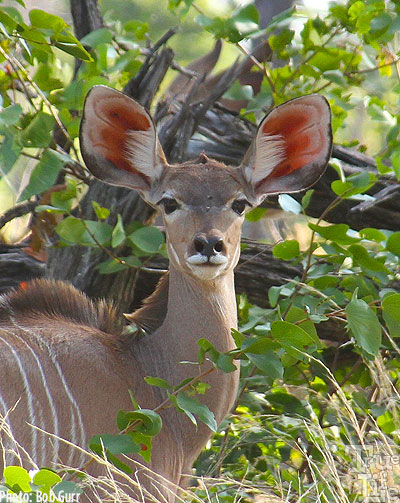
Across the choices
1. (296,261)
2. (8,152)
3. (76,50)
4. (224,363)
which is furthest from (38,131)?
(224,363)

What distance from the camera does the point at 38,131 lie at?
9.62ft

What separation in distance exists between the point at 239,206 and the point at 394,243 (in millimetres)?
661

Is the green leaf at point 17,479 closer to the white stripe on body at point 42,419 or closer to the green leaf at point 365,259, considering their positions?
the white stripe on body at point 42,419

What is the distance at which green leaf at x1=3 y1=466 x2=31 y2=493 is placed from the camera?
5.48ft

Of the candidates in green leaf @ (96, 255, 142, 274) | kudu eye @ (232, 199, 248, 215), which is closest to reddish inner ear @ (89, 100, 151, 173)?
kudu eye @ (232, 199, 248, 215)

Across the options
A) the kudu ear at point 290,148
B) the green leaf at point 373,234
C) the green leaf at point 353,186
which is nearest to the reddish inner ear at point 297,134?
the kudu ear at point 290,148

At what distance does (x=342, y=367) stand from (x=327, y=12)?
158 centimetres

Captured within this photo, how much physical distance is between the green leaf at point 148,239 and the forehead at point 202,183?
19.3 inches

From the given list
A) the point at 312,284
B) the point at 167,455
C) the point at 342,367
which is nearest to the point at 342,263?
the point at 312,284

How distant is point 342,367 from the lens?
12.0 feet

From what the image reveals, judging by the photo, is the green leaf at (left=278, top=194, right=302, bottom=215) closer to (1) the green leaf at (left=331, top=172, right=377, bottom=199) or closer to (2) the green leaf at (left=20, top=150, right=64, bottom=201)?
(1) the green leaf at (left=331, top=172, right=377, bottom=199)

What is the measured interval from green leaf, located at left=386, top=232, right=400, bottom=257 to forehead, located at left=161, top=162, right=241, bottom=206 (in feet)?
2.14

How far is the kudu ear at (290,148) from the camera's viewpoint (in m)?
2.64

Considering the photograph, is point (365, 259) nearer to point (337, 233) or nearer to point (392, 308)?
point (337, 233)
